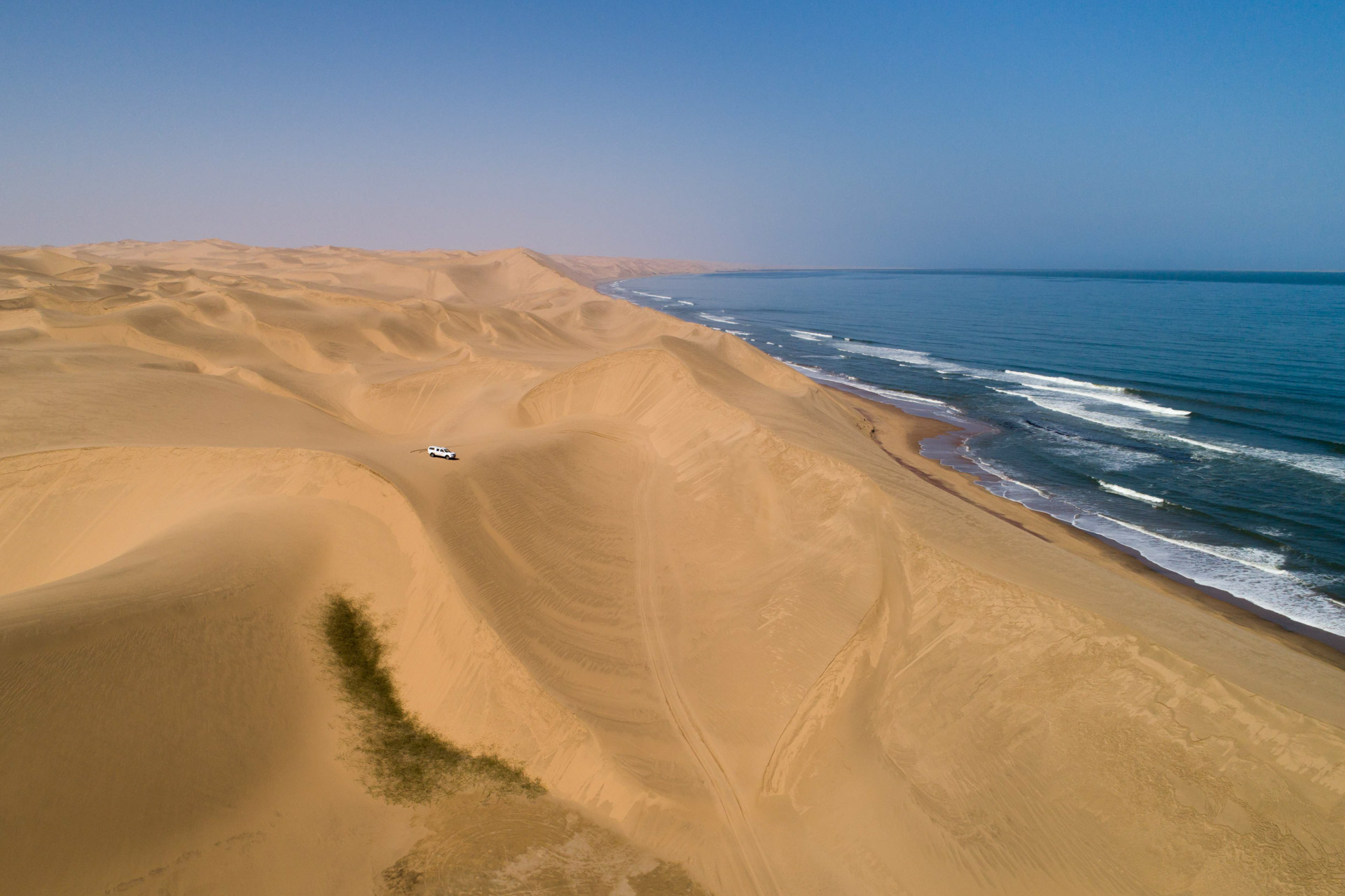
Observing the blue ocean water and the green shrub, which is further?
the blue ocean water

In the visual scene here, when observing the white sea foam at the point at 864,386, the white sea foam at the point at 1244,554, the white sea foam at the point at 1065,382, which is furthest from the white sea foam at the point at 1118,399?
the white sea foam at the point at 1244,554

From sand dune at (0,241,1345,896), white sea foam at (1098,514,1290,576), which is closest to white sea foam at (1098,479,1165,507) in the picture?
white sea foam at (1098,514,1290,576)

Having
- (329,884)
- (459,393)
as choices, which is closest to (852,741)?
(329,884)

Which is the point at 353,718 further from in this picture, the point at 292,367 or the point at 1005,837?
the point at 292,367

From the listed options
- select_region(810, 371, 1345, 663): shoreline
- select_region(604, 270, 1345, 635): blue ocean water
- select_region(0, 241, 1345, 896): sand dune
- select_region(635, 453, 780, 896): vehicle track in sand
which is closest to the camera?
select_region(0, 241, 1345, 896): sand dune

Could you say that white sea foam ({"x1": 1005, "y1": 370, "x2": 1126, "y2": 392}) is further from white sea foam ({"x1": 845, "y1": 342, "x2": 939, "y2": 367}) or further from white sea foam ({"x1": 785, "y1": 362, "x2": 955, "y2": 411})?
white sea foam ({"x1": 785, "y1": 362, "x2": 955, "y2": 411})

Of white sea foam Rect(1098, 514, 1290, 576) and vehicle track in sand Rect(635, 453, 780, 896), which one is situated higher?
white sea foam Rect(1098, 514, 1290, 576)

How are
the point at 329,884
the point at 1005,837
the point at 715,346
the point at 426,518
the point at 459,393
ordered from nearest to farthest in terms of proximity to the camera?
the point at 329,884
the point at 1005,837
the point at 426,518
the point at 459,393
the point at 715,346
